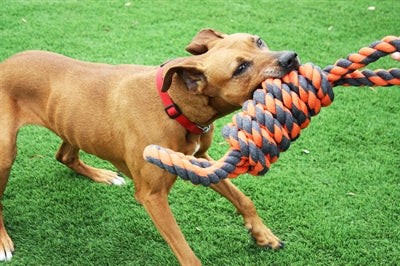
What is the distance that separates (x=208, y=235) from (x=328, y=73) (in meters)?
2.08

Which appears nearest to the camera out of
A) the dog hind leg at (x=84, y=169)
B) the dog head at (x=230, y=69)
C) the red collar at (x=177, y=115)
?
the dog head at (x=230, y=69)

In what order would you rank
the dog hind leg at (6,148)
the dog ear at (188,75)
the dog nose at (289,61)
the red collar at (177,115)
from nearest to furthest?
the dog nose at (289,61) → the dog ear at (188,75) → the red collar at (177,115) → the dog hind leg at (6,148)

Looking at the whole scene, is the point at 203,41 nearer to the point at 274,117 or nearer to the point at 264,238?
the point at 274,117

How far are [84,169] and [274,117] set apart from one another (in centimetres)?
288

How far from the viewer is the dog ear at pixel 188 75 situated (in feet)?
9.87

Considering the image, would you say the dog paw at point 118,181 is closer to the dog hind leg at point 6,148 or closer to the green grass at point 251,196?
the green grass at point 251,196

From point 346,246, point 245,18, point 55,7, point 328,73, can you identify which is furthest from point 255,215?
point 55,7

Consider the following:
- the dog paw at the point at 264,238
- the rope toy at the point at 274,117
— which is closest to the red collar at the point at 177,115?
the rope toy at the point at 274,117

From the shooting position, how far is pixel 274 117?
246 cm

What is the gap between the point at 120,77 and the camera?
3.72 meters

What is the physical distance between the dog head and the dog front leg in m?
1.05

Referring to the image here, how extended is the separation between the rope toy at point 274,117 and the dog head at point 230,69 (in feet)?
0.83

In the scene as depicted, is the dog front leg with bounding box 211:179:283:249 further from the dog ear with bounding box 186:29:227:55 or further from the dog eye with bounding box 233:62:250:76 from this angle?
the dog eye with bounding box 233:62:250:76

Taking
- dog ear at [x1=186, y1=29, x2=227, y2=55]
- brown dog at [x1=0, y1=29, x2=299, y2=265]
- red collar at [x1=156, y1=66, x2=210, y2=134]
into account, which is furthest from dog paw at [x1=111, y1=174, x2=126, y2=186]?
dog ear at [x1=186, y1=29, x2=227, y2=55]
